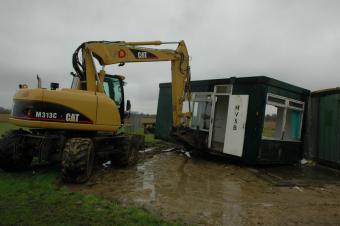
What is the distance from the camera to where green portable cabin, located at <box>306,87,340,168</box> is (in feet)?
35.4

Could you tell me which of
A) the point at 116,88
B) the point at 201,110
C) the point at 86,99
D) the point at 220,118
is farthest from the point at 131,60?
the point at 220,118

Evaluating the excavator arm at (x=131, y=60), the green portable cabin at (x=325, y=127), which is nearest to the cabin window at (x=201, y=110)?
the excavator arm at (x=131, y=60)

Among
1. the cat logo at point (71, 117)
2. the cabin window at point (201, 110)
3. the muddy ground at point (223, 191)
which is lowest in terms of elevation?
the muddy ground at point (223, 191)

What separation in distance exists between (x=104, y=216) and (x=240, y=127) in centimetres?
621

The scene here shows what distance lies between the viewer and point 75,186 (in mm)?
7453

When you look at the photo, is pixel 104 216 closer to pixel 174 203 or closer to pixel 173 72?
pixel 174 203

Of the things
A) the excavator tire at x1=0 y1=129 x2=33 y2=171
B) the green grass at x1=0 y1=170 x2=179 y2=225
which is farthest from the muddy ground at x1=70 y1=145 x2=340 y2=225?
the excavator tire at x1=0 y1=129 x2=33 y2=171

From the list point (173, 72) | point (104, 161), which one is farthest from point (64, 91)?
point (173, 72)

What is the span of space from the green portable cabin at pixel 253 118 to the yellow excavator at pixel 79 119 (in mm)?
2540

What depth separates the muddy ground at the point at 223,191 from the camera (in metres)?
→ 5.79

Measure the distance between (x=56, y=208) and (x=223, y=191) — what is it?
3.40 m

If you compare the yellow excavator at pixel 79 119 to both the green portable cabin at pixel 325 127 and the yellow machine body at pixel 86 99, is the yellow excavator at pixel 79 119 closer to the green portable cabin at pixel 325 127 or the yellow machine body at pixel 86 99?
the yellow machine body at pixel 86 99

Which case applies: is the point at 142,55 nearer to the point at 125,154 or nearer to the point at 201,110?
the point at 125,154

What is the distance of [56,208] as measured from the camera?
576 cm
